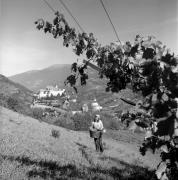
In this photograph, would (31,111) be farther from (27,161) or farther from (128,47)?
(128,47)

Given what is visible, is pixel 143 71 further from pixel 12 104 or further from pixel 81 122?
pixel 81 122

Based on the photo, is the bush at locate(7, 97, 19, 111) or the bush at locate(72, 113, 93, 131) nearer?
the bush at locate(7, 97, 19, 111)

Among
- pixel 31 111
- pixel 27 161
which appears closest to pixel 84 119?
pixel 31 111

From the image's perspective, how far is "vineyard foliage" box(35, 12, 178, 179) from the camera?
285cm

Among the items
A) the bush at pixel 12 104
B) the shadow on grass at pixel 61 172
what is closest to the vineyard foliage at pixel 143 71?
the shadow on grass at pixel 61 172

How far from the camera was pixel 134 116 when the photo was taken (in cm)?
399

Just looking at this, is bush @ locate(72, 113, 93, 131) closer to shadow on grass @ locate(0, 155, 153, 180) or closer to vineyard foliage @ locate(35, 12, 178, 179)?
shadow on grass @ locate(0, 155, 153, 180)

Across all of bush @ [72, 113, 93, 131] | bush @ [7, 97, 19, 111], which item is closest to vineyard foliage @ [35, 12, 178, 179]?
bush @ [7, 97, 19, 111]

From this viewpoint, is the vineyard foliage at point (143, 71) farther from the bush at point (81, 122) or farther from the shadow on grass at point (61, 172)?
the bush at point (81, 122)

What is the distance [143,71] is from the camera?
11.0 feet

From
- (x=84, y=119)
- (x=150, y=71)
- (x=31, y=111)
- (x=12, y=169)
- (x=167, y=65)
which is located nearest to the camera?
(x=167, y=65)

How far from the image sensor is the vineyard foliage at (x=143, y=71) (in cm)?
285

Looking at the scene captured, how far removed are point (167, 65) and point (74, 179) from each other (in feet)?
14.6

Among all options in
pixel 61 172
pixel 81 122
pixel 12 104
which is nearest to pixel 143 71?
pixel 61 172
